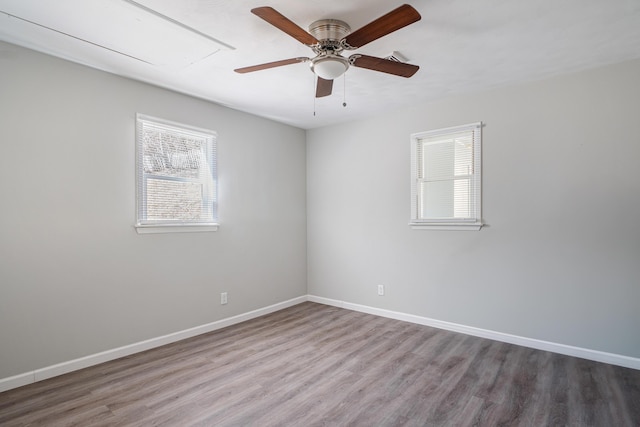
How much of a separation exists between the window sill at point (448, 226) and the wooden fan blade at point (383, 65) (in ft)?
6.45

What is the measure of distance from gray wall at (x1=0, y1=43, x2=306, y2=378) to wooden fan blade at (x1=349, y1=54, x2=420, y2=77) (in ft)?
7.30

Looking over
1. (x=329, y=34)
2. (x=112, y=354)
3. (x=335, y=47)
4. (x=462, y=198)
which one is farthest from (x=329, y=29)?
(x=112, y=354)

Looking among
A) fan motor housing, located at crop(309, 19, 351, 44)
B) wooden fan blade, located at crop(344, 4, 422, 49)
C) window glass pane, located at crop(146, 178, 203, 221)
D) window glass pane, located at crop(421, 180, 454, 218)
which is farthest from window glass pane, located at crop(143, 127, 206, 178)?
window glass pane, located at crop(421, 180, 454, 218)

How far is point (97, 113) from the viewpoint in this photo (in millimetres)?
3029

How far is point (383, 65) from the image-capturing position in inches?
93.3

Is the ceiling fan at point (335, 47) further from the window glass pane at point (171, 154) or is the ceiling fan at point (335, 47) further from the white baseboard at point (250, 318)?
the white baseboard at point (250, 318)

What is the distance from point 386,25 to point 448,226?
101 inches

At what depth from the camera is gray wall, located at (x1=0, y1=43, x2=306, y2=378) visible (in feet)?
8.54

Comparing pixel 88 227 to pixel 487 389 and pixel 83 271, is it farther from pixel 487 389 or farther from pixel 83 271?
pixel 487 389

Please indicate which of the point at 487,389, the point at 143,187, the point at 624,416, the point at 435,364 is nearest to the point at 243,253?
the point at 143,187

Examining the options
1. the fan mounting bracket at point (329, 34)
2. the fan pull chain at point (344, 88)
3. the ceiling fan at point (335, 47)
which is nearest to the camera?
the ceiling fan at point (335, 47)

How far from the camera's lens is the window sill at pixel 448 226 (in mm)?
3678

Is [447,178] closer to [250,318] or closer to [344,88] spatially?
[344,88]

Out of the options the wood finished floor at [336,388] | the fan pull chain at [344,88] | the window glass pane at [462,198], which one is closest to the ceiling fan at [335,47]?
the fan pull chain at [344,88]
